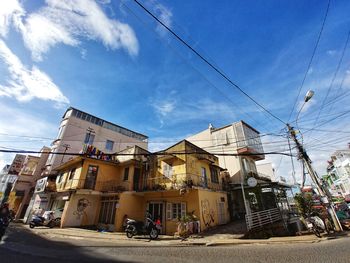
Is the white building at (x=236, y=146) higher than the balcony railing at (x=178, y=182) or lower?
higher

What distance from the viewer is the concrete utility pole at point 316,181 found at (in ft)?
38.5

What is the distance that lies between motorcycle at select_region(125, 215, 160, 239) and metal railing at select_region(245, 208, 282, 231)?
21.4 feet

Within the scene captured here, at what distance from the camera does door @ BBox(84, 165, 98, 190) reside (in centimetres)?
1783

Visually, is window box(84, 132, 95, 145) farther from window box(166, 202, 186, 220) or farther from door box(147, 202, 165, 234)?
window box(166, 202, 186, 220)

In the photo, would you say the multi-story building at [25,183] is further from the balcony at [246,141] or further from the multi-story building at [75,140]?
the balcony at [246,141]

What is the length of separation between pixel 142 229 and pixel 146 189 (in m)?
4.46

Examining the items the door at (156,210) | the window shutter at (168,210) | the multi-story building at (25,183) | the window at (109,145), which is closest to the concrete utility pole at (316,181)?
the window shutter at (168,210)

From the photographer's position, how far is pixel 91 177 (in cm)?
1828

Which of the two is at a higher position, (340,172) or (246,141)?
(246,141)

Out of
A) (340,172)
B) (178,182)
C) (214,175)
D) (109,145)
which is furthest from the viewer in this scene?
(340,172)

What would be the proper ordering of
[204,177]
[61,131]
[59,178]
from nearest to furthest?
[204,177]
[59,178]
[61,131]

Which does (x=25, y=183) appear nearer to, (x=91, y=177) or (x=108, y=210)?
(x=91, y=177)

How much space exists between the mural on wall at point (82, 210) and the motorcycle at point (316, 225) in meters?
18.4

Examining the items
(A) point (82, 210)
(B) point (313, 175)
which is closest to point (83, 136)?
(A) point (82, 210)
